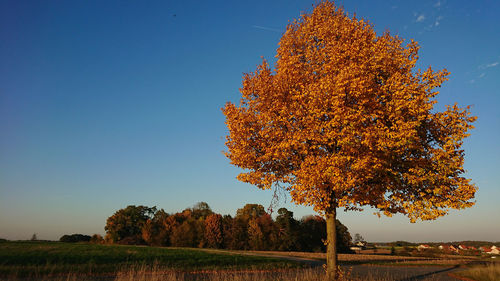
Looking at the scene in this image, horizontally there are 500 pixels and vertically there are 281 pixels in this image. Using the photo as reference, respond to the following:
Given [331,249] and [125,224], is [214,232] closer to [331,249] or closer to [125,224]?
[125,224]

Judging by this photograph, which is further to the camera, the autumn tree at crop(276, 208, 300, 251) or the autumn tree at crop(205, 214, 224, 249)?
the autumn tree at crop(205, 214, 224, 249)

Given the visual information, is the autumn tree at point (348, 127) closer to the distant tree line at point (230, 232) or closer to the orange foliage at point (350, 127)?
the orange foliage at point (350, 127)

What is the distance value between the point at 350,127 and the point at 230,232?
74914 mm

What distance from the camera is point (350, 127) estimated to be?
10.6m

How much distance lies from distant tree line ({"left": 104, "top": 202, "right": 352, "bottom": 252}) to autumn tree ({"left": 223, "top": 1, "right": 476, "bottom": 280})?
65.9 meters

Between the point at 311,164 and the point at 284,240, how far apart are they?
67.7 meters

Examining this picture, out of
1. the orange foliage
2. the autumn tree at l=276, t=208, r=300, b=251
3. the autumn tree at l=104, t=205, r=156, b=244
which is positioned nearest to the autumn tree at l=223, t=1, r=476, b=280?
the orange foliage

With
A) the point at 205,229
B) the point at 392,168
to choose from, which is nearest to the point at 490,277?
the point at 392,168

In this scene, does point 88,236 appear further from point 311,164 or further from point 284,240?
point 311,164

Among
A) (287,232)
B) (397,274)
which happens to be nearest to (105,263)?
(397,274)

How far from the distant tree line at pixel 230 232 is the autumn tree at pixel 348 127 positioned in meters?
65.9

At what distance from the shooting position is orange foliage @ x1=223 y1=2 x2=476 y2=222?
10.7 m

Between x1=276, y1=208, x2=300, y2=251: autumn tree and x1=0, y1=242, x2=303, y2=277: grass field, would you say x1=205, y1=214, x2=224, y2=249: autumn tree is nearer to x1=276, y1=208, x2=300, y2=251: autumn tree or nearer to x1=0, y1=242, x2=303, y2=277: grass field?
x1=276, y1=208, x2=300, y2=251: autumn tree

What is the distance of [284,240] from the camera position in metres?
74.2
